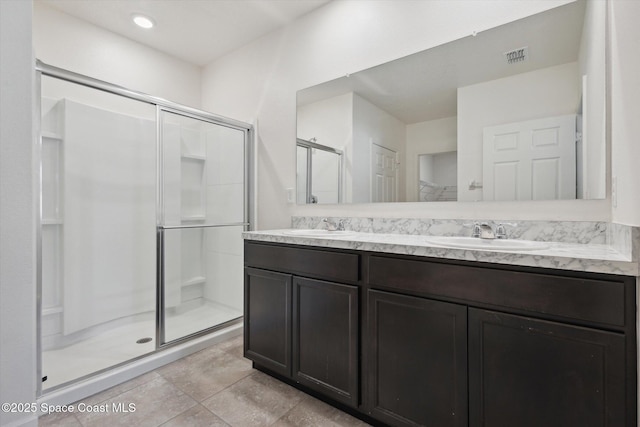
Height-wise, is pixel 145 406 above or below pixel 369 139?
below

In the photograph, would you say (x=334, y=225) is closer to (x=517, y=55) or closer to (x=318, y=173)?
(x=318, y=173)

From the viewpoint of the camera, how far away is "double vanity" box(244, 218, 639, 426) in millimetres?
917

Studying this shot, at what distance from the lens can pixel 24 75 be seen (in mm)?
1357

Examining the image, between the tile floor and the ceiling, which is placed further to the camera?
the ceiling

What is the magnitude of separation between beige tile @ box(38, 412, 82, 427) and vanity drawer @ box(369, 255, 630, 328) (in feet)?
5.38

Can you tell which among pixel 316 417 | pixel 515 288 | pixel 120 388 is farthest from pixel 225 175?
pixel 515 288

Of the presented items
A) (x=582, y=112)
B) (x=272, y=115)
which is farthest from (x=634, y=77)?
(x=272, y=115)

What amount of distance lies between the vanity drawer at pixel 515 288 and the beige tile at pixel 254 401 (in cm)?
89

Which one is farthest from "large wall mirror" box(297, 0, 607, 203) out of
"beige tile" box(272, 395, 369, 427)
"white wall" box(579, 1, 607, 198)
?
"beige tile" box(272, 395, 369, 427)

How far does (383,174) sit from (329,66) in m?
0.95

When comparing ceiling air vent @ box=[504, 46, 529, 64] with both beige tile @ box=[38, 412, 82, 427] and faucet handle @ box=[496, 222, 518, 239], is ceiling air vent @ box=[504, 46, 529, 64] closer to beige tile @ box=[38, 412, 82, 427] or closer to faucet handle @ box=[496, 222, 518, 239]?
faucet handle @ box=[496, 222, 518, 239]

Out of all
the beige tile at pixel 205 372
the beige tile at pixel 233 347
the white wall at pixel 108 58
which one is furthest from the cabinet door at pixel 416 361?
the white wall at pixel 108 58

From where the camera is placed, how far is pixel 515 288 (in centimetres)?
104

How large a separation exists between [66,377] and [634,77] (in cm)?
298
